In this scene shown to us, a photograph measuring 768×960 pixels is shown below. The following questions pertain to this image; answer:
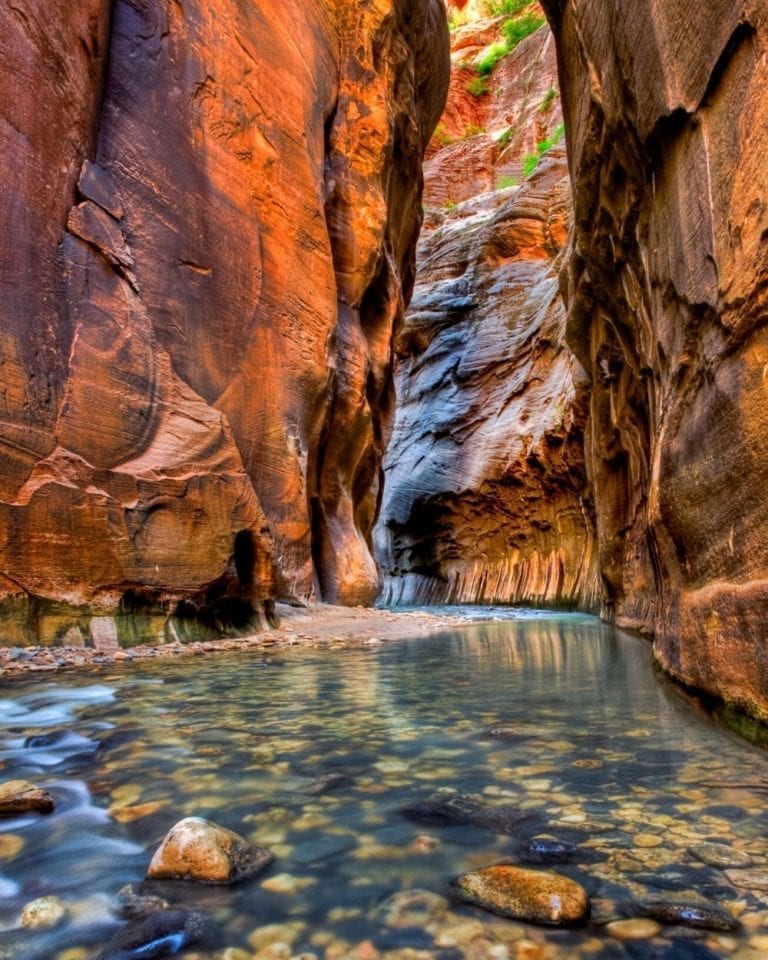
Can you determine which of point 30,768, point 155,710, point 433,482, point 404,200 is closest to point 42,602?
point 155,710

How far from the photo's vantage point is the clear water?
1.33 meters

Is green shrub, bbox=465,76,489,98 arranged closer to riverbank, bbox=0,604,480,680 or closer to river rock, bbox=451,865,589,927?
riverbank, bbox=0,604,480,680

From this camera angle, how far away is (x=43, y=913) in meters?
1.38

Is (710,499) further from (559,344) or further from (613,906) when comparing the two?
(559,344)

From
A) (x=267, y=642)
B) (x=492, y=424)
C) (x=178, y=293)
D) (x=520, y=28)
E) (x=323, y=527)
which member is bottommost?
(x=267, y=642)

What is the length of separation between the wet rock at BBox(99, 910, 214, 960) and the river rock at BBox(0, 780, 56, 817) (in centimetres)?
82

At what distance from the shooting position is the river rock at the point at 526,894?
52.6 inches

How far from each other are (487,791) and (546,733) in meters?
0.88

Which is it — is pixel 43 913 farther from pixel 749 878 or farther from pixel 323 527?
pixel 323 527

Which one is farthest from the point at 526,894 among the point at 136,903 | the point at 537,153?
the point at 537,153

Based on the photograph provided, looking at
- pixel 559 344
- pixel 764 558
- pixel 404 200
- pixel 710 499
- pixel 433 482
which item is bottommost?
pixel 764 558

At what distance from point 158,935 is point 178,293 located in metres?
8.29

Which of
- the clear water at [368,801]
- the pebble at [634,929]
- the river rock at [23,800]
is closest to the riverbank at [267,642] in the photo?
the clear water at [368,801]

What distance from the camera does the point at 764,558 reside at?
2643 millimetres
